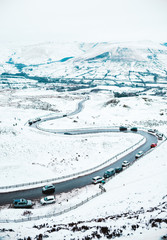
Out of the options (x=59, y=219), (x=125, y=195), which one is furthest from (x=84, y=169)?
(x=59, y=219)

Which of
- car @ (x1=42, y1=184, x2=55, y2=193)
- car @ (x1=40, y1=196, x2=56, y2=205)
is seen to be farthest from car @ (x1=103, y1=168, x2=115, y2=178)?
car @ (x1=40, y1=196, x2=56, y2=205)

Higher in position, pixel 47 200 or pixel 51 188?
pixel 51 188

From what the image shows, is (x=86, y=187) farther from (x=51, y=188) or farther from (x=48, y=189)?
(x=48, y=189)

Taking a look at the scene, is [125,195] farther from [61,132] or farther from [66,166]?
[61,132]

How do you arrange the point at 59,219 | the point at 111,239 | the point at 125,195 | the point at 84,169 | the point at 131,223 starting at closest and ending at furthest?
1. the point at 111,239
2. the point at 131,223
3. the point at 59,219
4. the point at 125,195
5. the point at 84,169

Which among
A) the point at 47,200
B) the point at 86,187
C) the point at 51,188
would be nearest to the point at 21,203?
the point at 47,200

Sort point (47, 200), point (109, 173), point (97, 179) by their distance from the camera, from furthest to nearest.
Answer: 1. point (109, 173)
2. point (97, 179)
3. point (47, 200)

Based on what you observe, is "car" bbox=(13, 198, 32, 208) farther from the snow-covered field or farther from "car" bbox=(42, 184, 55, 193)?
"car" bbox=(42, 184, 55, 193)

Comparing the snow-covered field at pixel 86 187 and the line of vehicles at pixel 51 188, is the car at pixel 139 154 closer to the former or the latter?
the line of vehicles at pixel 51 188
